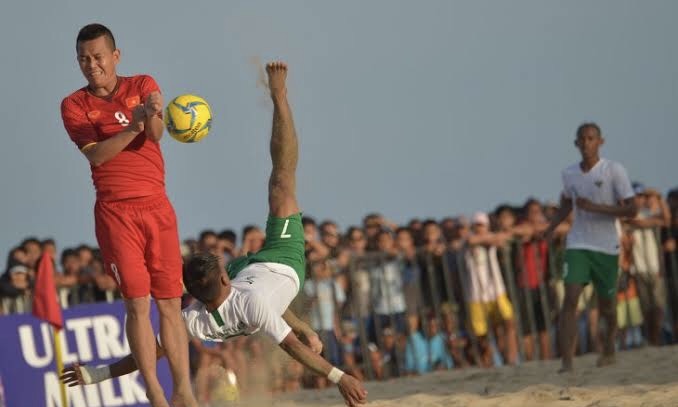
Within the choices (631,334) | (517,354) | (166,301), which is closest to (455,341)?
(517,354)

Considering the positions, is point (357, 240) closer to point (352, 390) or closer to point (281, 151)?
point (281, 151)

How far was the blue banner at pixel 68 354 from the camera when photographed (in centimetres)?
1252

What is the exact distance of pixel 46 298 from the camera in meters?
11.7

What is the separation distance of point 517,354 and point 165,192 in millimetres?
7601

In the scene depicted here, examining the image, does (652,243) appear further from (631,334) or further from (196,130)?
(196,130)

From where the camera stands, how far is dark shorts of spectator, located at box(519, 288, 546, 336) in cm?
1574

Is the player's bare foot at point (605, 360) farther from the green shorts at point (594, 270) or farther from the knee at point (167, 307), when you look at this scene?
the knee at point (167, 307)

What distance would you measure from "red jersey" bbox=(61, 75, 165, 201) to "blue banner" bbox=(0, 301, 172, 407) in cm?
392

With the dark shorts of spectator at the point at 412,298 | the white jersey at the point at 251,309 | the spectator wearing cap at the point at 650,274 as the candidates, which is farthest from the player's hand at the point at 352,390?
the spectator wearing cap at the point at 650,274

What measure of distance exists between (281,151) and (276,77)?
554mm

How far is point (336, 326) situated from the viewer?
15.4 meters

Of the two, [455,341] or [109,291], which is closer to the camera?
[109,291]

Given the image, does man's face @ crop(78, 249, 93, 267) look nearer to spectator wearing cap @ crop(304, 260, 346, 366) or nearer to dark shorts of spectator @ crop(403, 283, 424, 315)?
spectator wearing cap @ crop(304, 260, 346, 366)

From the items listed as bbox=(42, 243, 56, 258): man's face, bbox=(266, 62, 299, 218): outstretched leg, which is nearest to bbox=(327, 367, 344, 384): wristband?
bbox=(266, 62, 299, 218): outstretched leg
